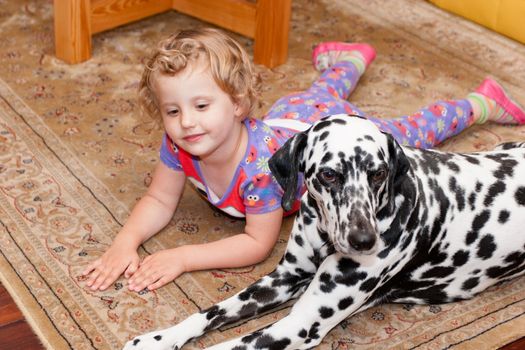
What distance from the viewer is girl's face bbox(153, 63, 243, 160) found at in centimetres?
226

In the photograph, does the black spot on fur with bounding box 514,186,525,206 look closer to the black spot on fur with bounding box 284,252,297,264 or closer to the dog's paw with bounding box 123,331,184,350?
the black spot on fur with bounding box 284,252,297,264

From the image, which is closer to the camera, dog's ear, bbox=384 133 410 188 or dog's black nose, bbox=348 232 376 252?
dog's black nose, bbox=348 232 376 252

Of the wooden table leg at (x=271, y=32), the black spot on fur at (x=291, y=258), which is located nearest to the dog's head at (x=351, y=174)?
the black spot on fur at (x=291, y=258)

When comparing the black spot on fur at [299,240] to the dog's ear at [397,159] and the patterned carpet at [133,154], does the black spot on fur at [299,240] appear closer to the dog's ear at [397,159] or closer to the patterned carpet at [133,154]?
the patterned carpet at [133,154]

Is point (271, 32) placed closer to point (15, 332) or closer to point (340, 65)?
point (340, 65)

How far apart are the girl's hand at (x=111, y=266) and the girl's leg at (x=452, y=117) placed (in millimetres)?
988

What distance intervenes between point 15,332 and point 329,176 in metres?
1.00

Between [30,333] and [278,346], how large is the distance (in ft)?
2.32

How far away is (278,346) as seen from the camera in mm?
2051

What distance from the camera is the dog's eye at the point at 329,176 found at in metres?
1.95

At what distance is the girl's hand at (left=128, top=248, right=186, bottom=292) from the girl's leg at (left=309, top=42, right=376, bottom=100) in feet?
3.10

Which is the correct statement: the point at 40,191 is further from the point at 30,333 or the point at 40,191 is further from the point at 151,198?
the point at 30,333

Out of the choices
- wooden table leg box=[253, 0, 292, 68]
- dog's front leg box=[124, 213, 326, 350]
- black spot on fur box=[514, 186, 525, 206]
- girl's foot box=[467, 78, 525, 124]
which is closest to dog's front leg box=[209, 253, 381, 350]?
dog's front leg box=[124, 213, 326, 350]

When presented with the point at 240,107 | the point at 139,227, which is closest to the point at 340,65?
the point at 240,107
